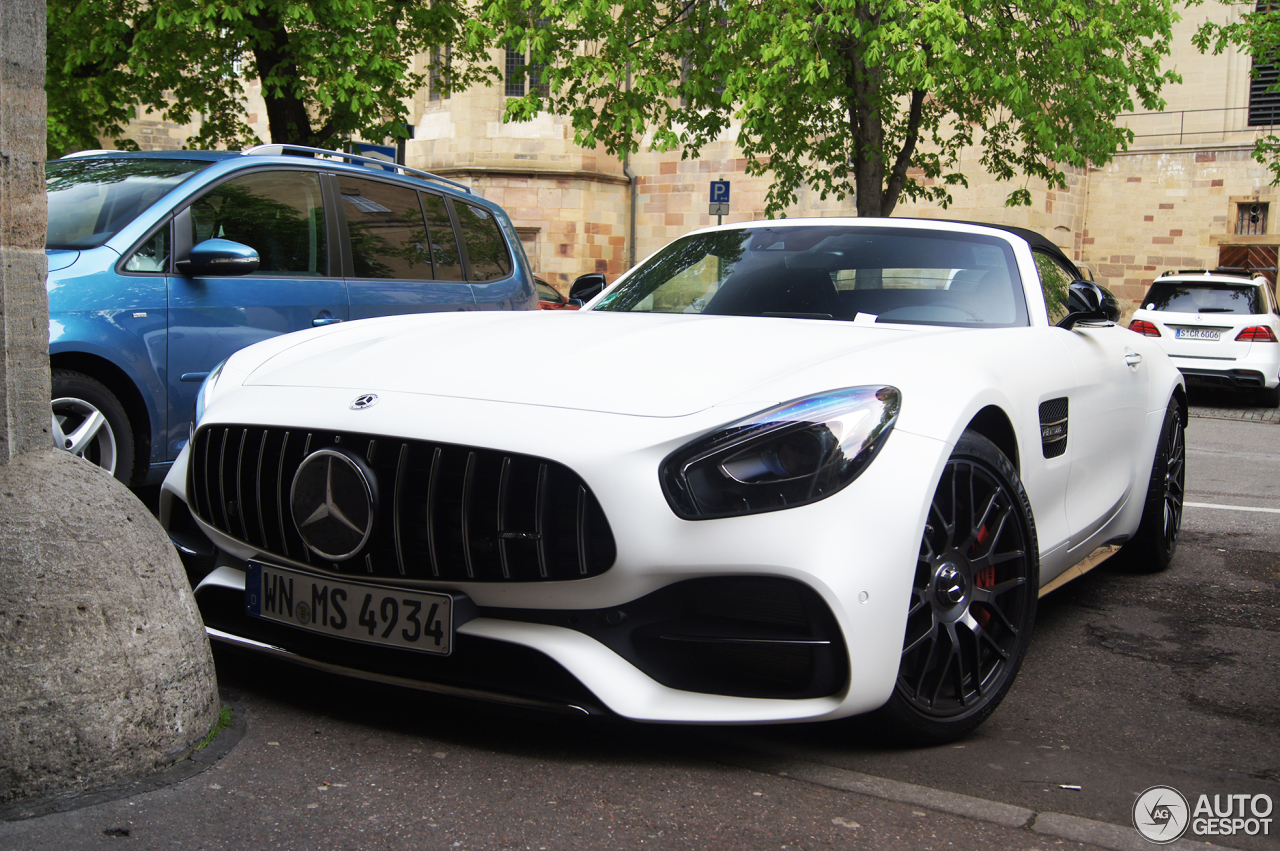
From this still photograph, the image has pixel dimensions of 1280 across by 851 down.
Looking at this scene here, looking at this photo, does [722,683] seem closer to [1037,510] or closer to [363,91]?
[1037,510]

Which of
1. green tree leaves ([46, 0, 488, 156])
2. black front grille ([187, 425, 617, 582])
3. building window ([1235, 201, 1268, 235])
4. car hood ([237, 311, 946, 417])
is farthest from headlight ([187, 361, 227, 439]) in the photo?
building window ([1235, 201, 1268, 235])

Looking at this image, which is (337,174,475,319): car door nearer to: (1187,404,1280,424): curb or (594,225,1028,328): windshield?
(594,225,1028,328): windshield

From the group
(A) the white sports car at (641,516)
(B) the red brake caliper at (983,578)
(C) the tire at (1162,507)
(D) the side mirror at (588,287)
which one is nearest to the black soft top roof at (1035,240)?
(C) the tire at (1162,507)

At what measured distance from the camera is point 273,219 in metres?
6.13

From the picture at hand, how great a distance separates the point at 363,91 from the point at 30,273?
11.8 metres

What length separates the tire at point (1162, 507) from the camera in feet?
16.2

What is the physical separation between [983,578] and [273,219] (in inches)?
170

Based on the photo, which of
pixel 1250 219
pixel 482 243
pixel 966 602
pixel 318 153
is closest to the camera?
pixel 966 602

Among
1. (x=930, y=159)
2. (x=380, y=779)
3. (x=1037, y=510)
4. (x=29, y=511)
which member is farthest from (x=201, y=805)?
(x=930, y=159)

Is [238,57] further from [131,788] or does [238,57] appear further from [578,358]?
[131,788]

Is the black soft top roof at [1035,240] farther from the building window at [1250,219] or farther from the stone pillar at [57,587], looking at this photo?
the building window at [1250,219]

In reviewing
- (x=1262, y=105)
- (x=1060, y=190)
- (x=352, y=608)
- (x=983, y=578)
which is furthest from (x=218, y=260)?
(x=1262, y=105)

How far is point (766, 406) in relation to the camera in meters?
2.70

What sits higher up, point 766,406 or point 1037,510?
point 766,406
